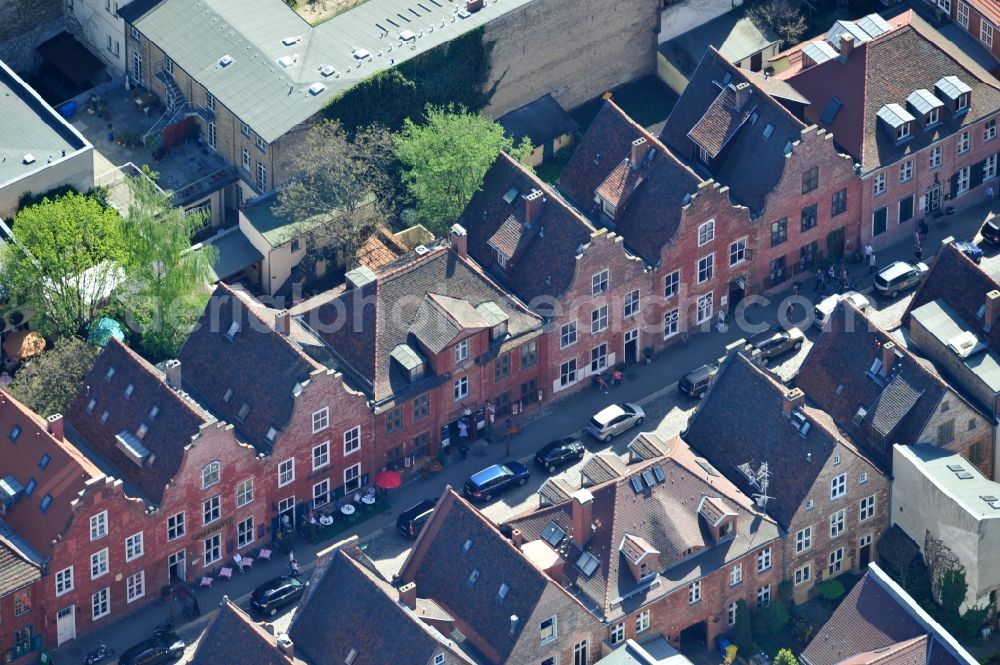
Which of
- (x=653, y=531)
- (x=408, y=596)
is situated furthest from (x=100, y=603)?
(x=653, y=531)

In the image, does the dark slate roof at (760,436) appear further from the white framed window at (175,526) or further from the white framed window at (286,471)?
the white framed window at (175,526)

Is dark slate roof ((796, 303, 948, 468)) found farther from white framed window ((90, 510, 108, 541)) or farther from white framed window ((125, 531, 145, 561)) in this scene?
white framed window ((90, 510, 108, 541))

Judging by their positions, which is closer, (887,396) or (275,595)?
(275,595)

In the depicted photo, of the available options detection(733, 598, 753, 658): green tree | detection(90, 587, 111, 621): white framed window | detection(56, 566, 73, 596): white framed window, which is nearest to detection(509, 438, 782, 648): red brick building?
detection(733, 598, 753, 658): green tree

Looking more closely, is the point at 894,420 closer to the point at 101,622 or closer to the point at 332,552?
the point at 332,552

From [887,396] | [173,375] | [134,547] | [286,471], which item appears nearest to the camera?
[134,547]

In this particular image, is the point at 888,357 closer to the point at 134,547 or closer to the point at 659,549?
the point at 659,549

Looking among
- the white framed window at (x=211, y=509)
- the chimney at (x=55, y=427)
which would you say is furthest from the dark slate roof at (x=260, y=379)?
the chimney at (x=55, y=427)
